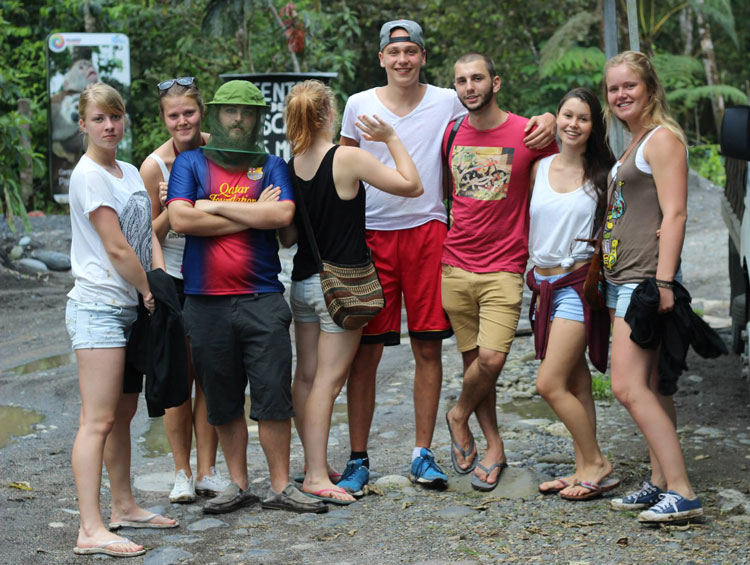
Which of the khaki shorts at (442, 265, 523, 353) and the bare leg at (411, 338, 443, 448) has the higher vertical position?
the khaki shorts at (442, 265, 523, 353)

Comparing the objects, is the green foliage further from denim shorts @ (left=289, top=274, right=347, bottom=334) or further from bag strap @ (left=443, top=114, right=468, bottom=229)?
denim shorts @ (left=289, top=274, right=347, bottom=334)

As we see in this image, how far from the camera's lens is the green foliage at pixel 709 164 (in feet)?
76.4

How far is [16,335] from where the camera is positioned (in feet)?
33.1

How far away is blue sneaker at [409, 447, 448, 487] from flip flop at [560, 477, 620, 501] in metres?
0.67

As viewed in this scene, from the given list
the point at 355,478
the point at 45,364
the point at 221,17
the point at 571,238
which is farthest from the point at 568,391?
the point at 221,17

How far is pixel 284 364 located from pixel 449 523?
3.67 feet

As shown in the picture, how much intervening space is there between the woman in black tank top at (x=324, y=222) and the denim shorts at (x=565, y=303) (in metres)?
0.86

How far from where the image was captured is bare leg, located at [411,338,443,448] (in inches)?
210

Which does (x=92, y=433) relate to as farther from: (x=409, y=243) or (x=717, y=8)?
(x=717, y=8)

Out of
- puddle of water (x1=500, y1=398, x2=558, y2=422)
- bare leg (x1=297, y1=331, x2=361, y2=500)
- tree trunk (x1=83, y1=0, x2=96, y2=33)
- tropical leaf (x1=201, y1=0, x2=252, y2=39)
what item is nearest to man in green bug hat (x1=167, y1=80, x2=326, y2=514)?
bare leg (x1=297, y1=331, x2=361, y2=500)

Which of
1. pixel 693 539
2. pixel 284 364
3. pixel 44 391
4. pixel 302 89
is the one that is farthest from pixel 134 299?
pixel 44 391

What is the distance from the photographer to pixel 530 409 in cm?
734

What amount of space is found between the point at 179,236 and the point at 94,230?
2.69 ft

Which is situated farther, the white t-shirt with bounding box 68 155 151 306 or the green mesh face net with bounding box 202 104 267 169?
the green mesh face net with bounding box 202 104 267 169
